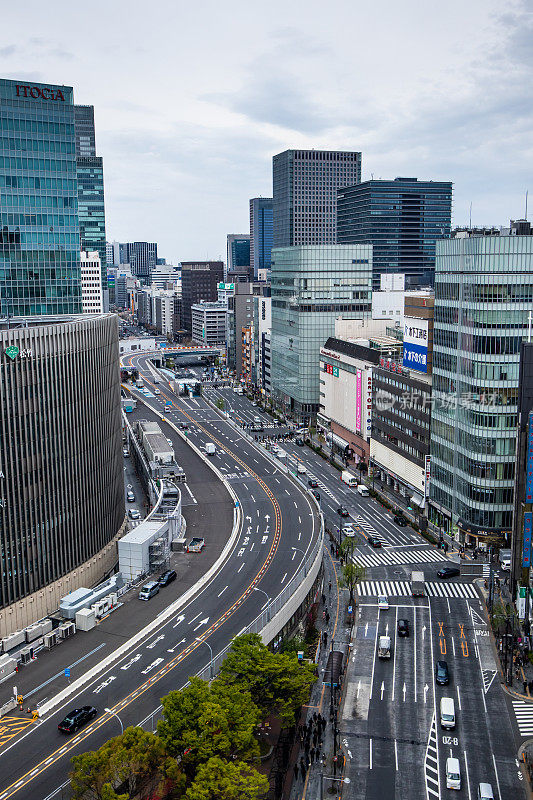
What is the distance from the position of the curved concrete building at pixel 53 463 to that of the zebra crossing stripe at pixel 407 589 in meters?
33.0

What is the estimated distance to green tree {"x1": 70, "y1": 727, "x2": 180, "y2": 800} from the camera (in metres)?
45.9

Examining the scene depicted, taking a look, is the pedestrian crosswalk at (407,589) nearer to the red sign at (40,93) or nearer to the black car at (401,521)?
the black car at (401,521)

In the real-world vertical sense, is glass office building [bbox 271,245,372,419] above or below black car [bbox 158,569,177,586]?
above

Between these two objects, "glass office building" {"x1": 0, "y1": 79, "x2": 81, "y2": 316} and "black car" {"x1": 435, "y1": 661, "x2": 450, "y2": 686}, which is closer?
"black car" {"x1": 435, "y1": 661, "x2": 450, "y2": 686}

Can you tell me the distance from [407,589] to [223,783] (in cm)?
5162

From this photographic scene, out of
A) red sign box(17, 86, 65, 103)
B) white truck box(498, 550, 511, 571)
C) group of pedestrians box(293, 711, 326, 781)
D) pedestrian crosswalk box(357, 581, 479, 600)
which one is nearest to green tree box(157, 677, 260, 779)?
group of pedestrians box(293, 711, 326, 781)

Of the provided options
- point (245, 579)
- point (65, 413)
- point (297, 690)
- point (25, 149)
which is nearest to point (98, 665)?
point (297, 690)

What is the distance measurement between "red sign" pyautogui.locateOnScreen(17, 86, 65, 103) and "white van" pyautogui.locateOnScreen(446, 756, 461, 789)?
99.9 meters

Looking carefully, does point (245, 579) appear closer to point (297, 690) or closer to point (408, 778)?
point (297, 690)

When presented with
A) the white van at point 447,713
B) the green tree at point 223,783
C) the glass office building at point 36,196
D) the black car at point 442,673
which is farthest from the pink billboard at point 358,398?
the green tree at point 223,783

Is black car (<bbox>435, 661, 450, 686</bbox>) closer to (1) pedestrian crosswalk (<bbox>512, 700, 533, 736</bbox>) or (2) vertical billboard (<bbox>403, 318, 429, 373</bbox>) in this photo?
(1) pedestrian crosswalk (<bbox>512, 700, 533, 736</bbox>)

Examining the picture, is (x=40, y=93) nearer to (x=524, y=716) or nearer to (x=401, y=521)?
(x=401, y=521)

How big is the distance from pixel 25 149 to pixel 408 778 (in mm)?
95016

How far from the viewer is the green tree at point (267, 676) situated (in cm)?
5953
